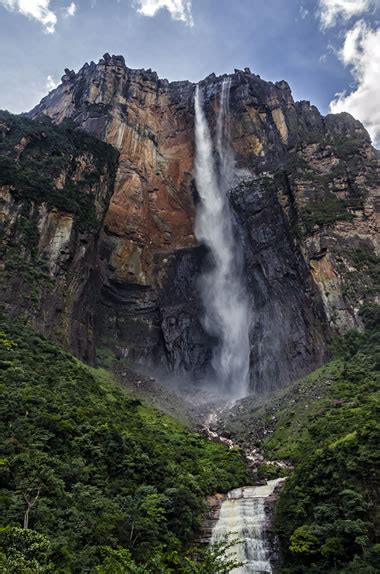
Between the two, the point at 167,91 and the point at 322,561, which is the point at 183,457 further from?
the point at 167,91

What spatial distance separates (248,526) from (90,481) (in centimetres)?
646

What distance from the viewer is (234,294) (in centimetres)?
5631

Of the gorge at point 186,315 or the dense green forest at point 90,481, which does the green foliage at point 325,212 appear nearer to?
the gorge at point 186,315

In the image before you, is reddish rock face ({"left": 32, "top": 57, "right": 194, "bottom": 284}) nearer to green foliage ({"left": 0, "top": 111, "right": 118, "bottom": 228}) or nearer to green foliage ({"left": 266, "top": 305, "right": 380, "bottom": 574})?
green foliage ({"left": 0, "top": 111, "right": 118, "bottom": 228})

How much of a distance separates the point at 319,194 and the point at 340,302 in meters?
15.4

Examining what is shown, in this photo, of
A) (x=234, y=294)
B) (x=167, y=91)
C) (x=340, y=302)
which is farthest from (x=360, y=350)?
(x=167, y=91)

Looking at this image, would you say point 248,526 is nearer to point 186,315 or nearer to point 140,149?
point 186,315

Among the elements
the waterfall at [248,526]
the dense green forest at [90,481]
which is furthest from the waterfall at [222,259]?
the waterfall at [248,526]

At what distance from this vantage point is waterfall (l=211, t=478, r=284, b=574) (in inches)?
576

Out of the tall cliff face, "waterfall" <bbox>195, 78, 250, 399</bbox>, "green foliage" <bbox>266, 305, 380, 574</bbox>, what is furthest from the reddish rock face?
"green foliage" <bbox>266, 305, 380, 574</bbox>

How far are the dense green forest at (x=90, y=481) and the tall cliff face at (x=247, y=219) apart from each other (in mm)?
22421

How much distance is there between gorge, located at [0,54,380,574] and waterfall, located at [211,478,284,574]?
0.27 feet

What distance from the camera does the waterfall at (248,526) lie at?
14.6 m

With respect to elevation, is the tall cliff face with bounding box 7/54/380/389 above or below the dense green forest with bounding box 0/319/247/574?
above
